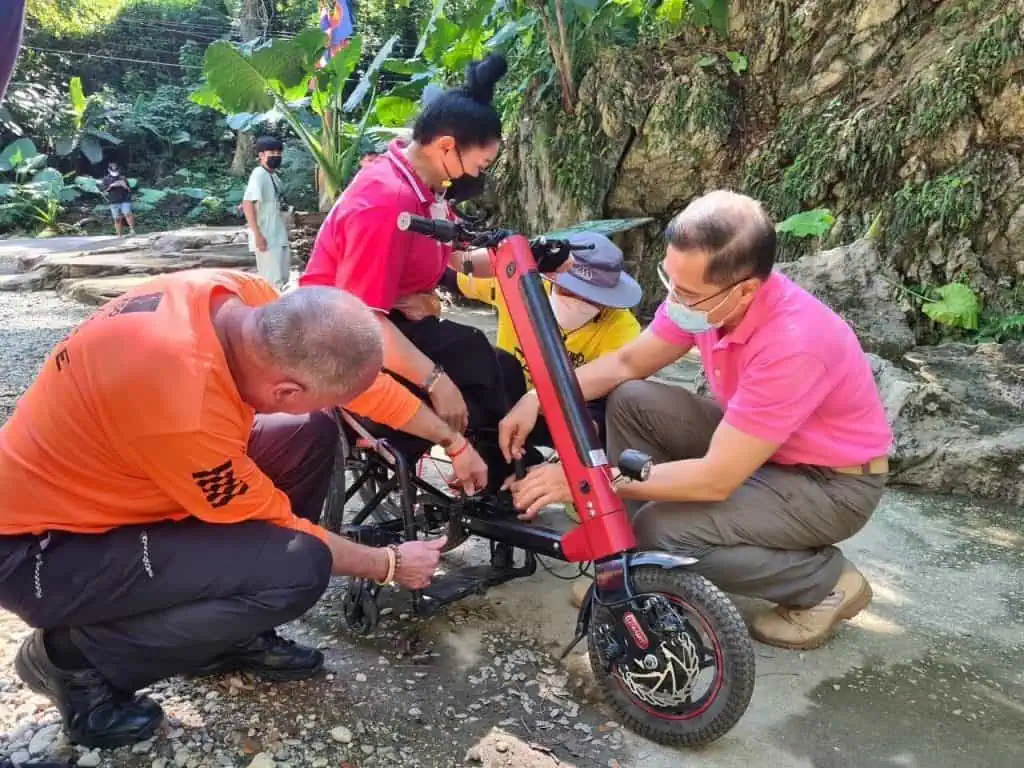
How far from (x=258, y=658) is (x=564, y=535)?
867 millimetres

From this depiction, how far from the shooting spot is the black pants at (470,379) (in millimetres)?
2572

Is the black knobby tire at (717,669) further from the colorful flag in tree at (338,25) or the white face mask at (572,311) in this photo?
the colorful flag in tree at (338,25)

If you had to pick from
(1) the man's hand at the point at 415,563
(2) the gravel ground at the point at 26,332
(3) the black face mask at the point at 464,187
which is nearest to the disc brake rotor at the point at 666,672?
(1) the man's hand at the point at 415,563

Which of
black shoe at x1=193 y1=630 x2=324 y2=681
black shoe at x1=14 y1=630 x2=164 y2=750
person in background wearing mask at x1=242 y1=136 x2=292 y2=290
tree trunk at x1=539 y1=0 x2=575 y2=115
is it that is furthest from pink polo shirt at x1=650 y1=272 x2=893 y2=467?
tree trunk at x1=539 y1=0 x2=575 y2=115

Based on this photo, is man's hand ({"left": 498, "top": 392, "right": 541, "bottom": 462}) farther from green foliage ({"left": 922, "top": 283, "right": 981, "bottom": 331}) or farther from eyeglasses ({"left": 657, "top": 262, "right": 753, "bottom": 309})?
green foliage ({"left": 922, "top": 283, "right": 981, "bottom": 331})

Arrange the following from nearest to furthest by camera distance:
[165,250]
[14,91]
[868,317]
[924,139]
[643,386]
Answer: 1. [643,386]
2. [868,317]
3. [924,139]
4. [165,250]
5. [14,91]

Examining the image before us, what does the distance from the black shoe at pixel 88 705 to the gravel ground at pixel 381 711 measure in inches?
1.7

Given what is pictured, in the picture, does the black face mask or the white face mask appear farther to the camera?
the white face mask

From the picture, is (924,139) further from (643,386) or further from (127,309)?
(127,309)

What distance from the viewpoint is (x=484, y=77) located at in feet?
8.33

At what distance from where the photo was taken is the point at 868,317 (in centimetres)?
459

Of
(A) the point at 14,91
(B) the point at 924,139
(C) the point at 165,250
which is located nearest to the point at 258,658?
(B) the point at 924,139

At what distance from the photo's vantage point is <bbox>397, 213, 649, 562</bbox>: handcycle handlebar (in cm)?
205

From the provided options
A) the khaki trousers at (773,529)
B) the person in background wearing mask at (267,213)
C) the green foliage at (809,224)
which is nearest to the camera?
the khaki trousers at (773,529)
